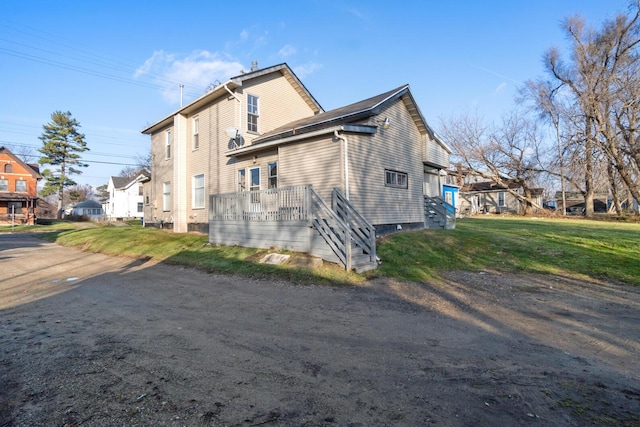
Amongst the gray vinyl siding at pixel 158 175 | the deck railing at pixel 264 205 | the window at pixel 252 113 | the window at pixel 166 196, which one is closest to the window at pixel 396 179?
the deck railing at pixel 264 205

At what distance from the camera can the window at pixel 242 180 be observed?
1491 centimetres

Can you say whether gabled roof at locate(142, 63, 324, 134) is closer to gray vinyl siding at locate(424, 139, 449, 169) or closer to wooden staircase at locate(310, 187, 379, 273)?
gray vinyl siding at locate(424, 139, 449, 169)

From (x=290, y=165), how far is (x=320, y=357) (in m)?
9.57

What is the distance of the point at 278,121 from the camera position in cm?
1714

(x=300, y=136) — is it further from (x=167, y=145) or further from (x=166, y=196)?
(x=166, y=196)

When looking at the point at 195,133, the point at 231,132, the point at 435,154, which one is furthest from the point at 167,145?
the point at 435,154

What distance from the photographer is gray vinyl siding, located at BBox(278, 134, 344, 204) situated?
1138 cm

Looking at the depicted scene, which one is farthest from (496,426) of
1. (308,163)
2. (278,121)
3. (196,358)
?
(278,121)

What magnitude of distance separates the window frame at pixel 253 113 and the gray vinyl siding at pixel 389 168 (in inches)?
254

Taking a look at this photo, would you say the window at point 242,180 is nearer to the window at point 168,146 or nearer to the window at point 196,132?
the window at point 196,132

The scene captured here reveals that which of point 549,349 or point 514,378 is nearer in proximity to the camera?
point 514,378

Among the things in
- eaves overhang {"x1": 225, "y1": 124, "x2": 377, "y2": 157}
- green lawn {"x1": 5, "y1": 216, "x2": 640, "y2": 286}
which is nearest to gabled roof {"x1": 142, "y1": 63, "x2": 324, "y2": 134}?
eaves overhang {"x1": 225, "y1": 124, "x2": 377, "y2": 157}

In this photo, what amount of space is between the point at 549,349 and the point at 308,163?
9360 millimetres

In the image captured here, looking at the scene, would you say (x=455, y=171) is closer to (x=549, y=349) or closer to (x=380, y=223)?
(x=380, y=223)
